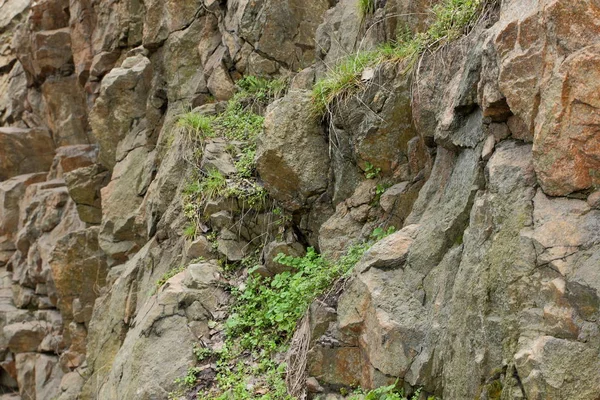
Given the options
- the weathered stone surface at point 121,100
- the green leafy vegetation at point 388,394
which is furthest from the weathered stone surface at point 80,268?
the green leafy vegetation at point 388,394

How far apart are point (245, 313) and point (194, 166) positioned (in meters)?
2.21

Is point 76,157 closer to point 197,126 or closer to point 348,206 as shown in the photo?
point 197,126

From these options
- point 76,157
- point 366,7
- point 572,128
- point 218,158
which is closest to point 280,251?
point 218,158

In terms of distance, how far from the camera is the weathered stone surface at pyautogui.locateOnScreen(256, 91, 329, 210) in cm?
661

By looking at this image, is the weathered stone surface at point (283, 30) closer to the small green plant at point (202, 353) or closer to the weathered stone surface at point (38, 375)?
the small green plant at point (202, 353)

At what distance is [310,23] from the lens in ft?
28.3

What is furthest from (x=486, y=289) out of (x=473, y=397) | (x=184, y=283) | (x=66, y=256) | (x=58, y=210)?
(x=58, y=210)

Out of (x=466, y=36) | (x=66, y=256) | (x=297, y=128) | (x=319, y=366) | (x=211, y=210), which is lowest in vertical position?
(x=66, y=256)

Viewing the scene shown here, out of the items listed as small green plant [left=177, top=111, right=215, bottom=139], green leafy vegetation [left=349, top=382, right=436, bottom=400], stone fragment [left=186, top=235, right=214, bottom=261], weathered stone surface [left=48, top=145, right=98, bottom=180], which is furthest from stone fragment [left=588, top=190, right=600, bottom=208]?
weathered stone surface [left=48, top=145, right=98, bottom=180]

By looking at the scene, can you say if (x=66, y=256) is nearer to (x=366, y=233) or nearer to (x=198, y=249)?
(x=198, y=249)

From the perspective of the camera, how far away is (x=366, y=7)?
704cm

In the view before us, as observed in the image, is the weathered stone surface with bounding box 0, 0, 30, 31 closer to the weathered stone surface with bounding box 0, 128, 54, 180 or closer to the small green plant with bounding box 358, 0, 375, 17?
the weathered stone surface with bounding box 0, 128, 54, 180

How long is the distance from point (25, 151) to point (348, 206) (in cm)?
1052

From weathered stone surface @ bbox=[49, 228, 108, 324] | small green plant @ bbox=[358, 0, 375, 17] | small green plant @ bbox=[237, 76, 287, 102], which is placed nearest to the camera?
small green plant @ bbox=[358, 0, 375, 17]
